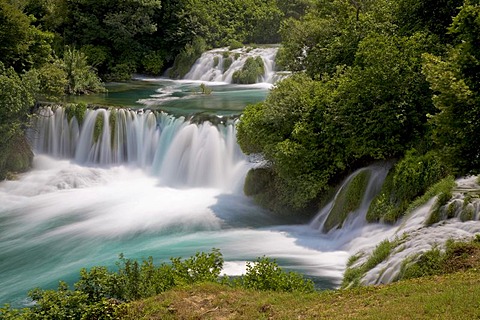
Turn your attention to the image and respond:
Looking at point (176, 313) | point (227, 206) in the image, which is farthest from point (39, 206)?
point (176, 313)

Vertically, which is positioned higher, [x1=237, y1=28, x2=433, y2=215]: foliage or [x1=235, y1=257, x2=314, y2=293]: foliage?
[x1=237, y1=28, x2=433, y2=215]: foliage

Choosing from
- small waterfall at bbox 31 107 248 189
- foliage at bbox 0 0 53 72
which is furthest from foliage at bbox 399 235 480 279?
foliage at bbox 0 0 53 72

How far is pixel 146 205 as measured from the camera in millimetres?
20094

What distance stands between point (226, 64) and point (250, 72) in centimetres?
338

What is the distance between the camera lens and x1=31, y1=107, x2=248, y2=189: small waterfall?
72.0ft

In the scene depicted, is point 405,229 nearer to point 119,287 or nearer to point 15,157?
point 119,287

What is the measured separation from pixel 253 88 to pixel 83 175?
45.8ft

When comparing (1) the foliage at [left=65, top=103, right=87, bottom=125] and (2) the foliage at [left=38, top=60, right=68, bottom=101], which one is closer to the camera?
(1) the foliage at [left=65, top=103, right=87, bottom=125]

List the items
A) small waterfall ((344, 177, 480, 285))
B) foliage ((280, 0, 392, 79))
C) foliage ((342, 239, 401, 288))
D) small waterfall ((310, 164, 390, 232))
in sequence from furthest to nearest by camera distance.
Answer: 1. foliage ((280, 0, 392, 79))
2. small waterfall ((310, 164, 390, 232))
3. foliage ((342, 239, 401, 288))
4. small waterfall ((344, 177, 480, 285))

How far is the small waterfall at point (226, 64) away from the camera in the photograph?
36.8 m

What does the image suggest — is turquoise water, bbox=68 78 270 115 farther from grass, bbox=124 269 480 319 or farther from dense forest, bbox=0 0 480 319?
grass, bbox=124 269 480 319

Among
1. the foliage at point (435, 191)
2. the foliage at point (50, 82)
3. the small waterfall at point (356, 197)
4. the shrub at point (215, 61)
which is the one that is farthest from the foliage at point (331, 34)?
the shrub at point (215, 61)

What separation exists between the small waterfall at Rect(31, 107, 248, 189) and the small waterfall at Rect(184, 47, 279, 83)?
13.3m

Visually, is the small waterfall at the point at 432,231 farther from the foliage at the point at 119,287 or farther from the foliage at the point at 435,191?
the foliage at the point at 119,287
